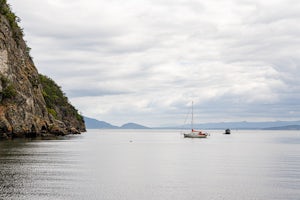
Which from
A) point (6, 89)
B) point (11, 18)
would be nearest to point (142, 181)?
point (6, 89)

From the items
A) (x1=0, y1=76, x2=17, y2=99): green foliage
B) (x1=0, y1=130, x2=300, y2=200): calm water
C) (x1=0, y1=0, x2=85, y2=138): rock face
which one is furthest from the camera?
(x1=0, y1=0, x2=85, y2=138): rock face

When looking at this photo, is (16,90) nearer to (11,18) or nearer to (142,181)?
(11,18)

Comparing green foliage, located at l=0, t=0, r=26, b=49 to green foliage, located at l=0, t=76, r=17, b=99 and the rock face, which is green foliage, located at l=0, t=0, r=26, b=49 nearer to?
the rock face

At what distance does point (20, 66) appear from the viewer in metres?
118

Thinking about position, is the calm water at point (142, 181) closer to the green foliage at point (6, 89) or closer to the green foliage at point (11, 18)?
the green foliage at point (6, 89)

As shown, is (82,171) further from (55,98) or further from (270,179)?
(55,98)

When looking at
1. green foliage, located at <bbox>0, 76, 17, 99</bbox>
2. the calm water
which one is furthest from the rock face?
the calm water

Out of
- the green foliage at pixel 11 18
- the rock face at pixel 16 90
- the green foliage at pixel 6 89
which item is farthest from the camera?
the green foliage at pixel 11 18

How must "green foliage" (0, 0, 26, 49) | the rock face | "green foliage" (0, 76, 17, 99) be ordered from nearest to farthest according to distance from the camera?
"green foliage" (0, 76, 17, 99) < the rock face < "green foliage" (0, 0, 26, 49)

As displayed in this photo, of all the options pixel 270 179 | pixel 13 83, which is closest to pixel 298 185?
pixel 270 179

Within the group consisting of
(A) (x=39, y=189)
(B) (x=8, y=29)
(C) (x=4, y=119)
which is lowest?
(A) (x=39, y=189)

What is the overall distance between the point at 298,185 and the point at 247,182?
14.8 ft

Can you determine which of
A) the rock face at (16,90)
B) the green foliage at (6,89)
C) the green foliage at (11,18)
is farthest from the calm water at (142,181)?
the green foliage at (11,18)

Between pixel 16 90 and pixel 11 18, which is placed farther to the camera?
pixel 11 18
